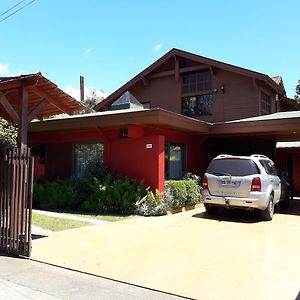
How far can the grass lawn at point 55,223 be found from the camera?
930 cm

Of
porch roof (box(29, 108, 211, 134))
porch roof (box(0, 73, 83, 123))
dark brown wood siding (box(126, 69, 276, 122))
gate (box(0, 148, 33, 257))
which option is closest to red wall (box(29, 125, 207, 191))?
porch roof (box(29, 108, 211, 134))

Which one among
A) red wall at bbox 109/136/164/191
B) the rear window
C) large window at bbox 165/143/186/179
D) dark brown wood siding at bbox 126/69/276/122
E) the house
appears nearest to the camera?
the rear window

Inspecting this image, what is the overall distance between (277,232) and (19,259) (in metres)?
5.84

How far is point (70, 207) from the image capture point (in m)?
13.0

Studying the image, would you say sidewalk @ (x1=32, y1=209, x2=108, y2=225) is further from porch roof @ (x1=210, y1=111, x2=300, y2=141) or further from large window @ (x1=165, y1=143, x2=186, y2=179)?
porch roof @ (x1=210, y1=111, x2=300, y2=141)

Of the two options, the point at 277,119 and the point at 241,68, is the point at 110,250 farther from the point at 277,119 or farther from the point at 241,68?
the point at 241,68

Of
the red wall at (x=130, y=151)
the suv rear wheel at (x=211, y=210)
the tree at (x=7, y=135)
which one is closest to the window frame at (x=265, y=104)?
the red wall at (x=130, y=151)

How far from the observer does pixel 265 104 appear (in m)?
19.6

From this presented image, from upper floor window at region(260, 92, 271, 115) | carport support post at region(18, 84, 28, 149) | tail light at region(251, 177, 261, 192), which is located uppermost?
upper floor window at region(260, 92, 271, 115)

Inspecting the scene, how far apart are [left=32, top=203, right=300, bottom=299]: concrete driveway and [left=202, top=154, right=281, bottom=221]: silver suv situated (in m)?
0.59

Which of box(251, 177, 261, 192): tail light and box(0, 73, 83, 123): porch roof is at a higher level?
box(0, 73, 83, 123): porch roof

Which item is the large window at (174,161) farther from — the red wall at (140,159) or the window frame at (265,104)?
the window frame at (265,104)

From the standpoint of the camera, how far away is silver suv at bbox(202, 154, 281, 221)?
10258 millimetres

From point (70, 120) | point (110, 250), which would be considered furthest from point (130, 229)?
point (70, 120)
